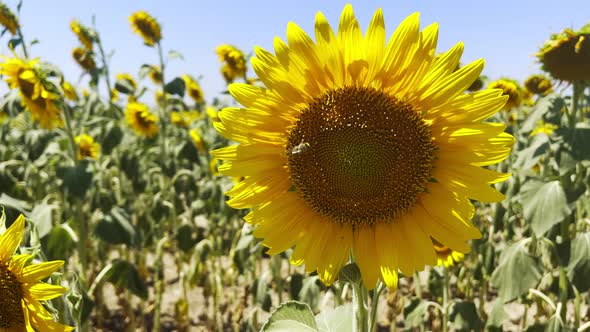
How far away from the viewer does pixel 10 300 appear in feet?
5.22

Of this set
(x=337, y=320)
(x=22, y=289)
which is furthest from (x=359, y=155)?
(x=22, y=289)

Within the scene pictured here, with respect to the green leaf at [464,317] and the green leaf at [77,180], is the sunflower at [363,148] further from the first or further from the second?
the green leaf at [77,180]

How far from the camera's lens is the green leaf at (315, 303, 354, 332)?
1.62 m

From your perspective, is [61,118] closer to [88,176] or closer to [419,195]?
[88,176]

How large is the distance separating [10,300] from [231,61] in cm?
472

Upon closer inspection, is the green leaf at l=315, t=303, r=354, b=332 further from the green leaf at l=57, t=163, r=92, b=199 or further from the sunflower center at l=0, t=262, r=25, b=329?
the green leaf at l=57, t=163, r=92, b=199

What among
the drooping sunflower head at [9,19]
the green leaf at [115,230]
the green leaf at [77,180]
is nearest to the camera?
the green leaf at [77,180]

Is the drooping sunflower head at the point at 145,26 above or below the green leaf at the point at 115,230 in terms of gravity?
above

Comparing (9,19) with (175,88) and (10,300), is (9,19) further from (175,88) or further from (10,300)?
(10,300)

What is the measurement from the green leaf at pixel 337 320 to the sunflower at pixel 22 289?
79 cm

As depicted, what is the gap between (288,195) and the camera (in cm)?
155

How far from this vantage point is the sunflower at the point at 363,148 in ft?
4.32

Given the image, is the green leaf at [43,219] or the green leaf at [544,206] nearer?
the green leaf at [544,206]

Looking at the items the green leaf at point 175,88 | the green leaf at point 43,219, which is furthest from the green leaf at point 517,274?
the green leaf at point 175,88
